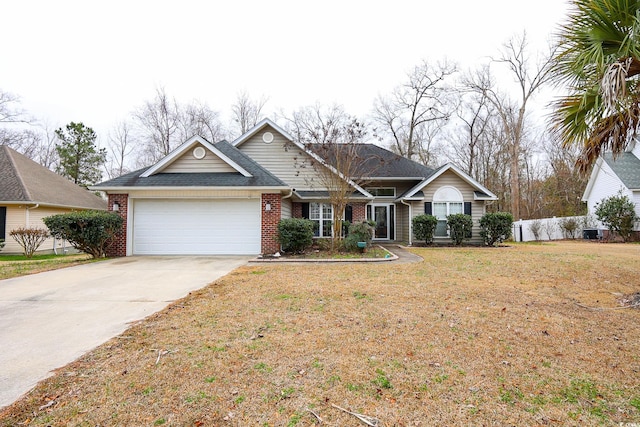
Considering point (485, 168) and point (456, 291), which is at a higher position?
point (485, 168)

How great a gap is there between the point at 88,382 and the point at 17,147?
1370 inches

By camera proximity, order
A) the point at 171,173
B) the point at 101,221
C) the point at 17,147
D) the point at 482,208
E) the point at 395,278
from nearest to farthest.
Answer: the point at 395,278
the point at 101,221
the point at 171,173
the point at 482,208
the point at 17,147

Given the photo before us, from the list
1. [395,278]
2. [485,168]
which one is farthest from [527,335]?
[485,168]

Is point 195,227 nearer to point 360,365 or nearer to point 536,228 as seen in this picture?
point 360,365

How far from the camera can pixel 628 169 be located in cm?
1981

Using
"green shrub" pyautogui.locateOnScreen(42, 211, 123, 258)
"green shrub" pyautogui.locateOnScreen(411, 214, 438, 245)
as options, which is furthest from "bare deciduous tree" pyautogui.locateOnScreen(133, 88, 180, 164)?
"green shrub" pyautogui.locateOnScreen(411, 214, 438, 245)

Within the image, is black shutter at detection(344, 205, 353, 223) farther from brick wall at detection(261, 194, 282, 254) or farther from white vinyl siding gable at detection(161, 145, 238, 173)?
white vinyl siding gable at detection(161, 145, 238, 173)

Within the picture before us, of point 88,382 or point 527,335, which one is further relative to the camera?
point 527,335

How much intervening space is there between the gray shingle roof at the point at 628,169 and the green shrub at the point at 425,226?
12.6 meters

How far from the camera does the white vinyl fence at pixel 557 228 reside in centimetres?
2042

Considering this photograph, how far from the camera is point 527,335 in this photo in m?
3.91

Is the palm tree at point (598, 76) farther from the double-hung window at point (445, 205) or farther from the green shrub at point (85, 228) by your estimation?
the green shrub at point (85, 228)

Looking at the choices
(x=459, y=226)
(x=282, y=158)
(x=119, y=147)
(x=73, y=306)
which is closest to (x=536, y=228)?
(x=459, y=226)

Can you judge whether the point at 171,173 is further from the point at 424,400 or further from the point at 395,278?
the point at 424,400
